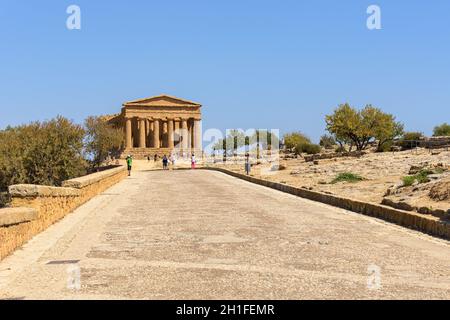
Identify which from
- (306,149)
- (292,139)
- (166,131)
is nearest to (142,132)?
(166,131)

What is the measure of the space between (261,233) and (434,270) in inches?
149

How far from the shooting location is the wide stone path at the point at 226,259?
6262 mm

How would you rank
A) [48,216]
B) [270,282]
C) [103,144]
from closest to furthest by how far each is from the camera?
[270,282]
[48,216]
[103,144]

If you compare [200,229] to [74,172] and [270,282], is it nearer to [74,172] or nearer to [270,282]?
[270,282]

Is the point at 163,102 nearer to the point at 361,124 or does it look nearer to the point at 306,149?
the point at 306,149

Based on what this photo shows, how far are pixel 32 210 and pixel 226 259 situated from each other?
172 inches

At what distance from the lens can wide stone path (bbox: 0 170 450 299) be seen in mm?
6262

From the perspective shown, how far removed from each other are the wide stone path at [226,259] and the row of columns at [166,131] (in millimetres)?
103180

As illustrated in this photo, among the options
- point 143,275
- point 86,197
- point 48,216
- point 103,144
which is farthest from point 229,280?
point 103,144

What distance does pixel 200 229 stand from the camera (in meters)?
11.2

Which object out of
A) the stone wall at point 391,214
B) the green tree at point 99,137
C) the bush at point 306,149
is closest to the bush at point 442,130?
the bush at point 306,149

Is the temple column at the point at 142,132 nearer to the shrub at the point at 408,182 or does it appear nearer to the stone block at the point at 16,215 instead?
the shrub at the point at 408,182

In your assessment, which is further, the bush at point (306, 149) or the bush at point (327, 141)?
the bush at point (327, 141)

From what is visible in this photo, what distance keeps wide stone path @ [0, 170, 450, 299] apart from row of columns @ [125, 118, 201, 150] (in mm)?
103180
